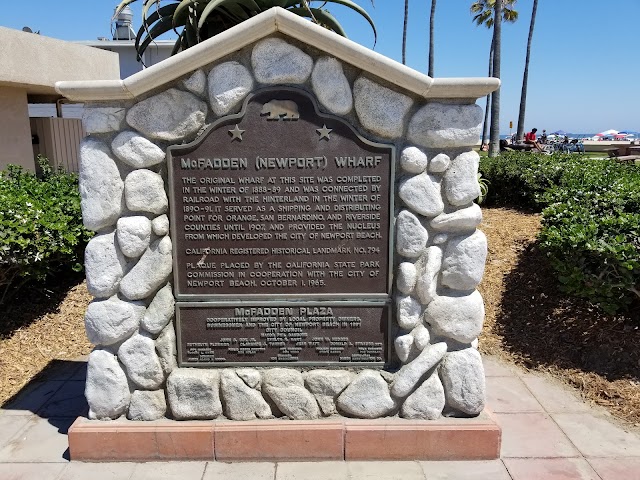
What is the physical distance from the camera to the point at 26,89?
30.6 ft

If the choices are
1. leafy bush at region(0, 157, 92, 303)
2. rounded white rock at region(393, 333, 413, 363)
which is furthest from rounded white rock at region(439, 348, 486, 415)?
leafy bush at region(0, 157, 92, 303)

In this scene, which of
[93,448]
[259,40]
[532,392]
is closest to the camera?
[259,40]

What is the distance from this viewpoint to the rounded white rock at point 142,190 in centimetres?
289

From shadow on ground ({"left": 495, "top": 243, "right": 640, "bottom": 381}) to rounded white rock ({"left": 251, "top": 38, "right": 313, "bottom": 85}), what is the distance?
3089mm

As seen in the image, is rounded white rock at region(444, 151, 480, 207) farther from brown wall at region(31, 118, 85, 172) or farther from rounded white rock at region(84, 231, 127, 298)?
brown wall at region(31, 118, 85, 172)

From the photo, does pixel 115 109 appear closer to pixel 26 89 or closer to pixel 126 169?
pixel 126 169

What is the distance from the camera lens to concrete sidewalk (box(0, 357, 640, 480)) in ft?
9.53

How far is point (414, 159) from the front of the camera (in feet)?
9.45

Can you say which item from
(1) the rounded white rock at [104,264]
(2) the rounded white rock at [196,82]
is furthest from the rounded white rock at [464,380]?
(2) the rounded white rock at [196,82]

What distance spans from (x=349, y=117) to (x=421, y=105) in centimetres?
40

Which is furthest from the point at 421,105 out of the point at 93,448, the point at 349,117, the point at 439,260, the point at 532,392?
the point at 93,448

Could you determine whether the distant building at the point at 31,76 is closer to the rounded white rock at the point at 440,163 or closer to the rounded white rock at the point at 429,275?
the rounded white rock at the point at 440,163

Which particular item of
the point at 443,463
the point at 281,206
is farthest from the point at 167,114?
the point at 443,463

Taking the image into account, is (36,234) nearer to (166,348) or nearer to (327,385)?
(166,348)
